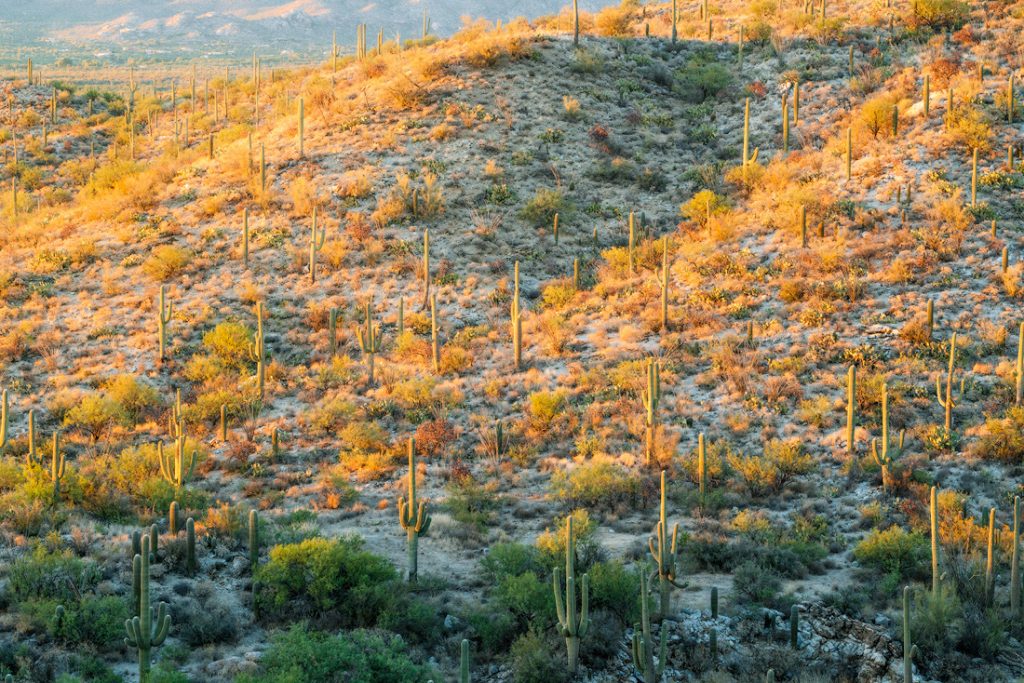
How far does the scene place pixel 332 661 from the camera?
1154cm

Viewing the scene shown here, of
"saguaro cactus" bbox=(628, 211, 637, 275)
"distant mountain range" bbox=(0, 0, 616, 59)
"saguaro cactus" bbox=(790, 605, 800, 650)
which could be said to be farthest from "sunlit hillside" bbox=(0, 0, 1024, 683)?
"distant mountain range" bbox=(0, 0, 616, 59)

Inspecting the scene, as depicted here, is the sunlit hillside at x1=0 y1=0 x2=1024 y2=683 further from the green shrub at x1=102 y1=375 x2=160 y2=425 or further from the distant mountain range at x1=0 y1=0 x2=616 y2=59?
the distant mountain range at x1=0 y1=0 x2=616 y2=59

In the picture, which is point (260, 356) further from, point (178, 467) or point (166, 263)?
point (166, 263)

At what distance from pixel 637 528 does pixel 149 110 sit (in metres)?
38.4

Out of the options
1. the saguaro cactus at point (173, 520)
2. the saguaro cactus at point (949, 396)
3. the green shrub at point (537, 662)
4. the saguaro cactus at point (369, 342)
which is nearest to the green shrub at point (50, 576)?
the saguaro cactus at point (173, 520)

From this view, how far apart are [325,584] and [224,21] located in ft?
409

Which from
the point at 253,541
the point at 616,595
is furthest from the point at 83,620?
the point at 616,595

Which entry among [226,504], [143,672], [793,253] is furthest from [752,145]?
[143,672]

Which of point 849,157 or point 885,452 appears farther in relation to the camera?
point 849,157

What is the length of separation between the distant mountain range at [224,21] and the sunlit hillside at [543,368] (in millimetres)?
75528

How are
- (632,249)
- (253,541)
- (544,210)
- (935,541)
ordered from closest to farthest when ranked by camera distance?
1. (935,541)
2. (253,541)
3. (632,249)
4. (544,210)

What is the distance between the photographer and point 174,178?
3422 centimetres

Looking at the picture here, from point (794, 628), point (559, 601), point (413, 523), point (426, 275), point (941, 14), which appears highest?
point (941, 14)

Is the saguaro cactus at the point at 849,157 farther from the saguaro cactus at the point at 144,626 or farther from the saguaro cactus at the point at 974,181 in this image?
the saguaro cactus at the point at 144,626
